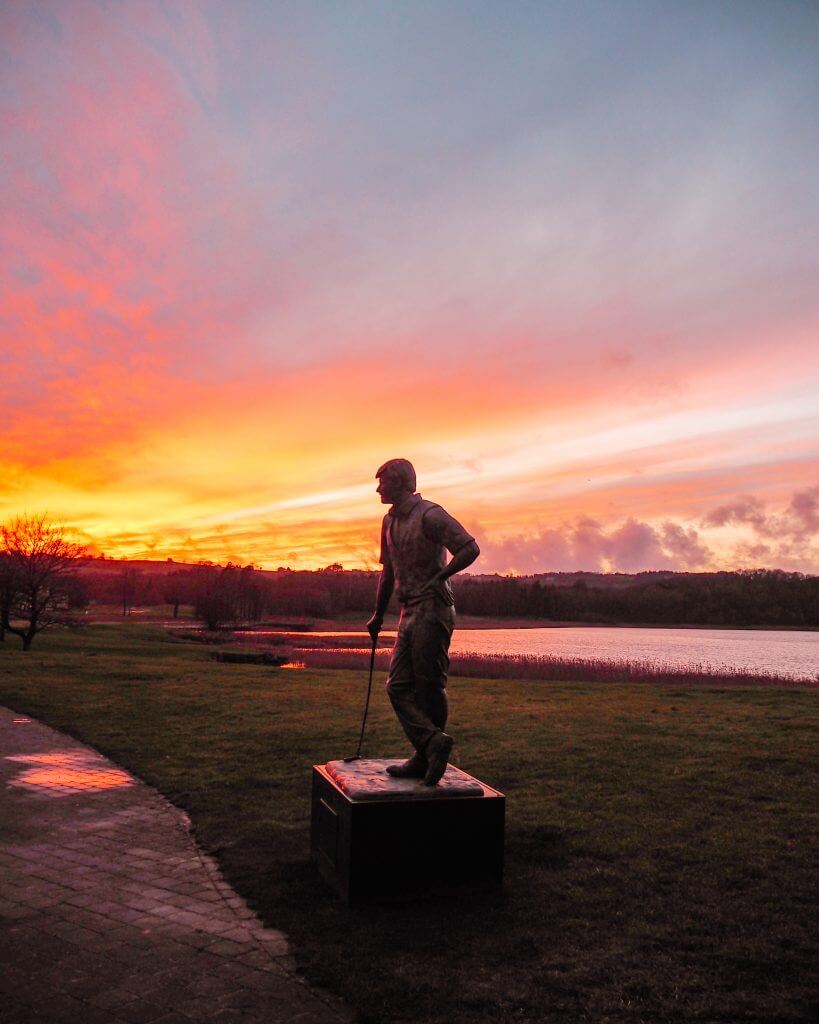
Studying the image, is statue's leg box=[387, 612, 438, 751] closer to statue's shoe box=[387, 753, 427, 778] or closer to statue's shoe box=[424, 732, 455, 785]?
statue's shoe box=[387, 753, 427, 778]

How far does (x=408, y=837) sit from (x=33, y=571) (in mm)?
29400

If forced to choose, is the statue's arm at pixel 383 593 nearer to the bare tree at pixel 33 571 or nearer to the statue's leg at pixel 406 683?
the statue's leg at pixel 406 683

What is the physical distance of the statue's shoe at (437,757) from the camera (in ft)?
18.4

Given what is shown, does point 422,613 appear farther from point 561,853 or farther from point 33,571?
point 33,571

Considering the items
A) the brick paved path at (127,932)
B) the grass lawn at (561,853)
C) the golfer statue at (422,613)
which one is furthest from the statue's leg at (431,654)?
the brick paved path at (127,932)

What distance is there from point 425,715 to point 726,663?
31727 mm

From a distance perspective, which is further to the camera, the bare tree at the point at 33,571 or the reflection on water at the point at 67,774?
the bare tree at the point at 33,571

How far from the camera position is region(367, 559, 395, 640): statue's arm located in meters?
6.45

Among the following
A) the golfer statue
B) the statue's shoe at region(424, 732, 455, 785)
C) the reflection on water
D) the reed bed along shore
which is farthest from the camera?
the reed bed along shore

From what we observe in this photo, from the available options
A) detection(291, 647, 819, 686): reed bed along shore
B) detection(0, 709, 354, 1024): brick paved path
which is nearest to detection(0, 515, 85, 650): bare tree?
detection(291, 647, 819, 686): reed bed along shore

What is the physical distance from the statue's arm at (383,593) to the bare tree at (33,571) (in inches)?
1051

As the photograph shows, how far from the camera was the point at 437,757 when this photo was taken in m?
5.64

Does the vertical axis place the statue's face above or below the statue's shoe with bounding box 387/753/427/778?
above

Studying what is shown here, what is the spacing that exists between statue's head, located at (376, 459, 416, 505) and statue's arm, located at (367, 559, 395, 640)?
604mm
